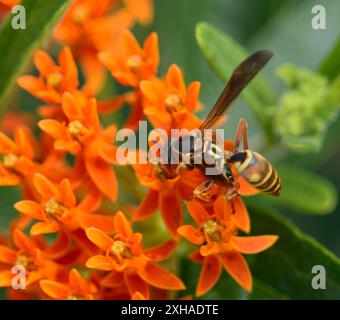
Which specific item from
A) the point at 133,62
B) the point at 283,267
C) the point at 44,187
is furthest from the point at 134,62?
the point at 283,267

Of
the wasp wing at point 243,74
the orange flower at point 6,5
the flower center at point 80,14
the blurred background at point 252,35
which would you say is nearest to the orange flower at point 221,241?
the wasp wing at point 243,74

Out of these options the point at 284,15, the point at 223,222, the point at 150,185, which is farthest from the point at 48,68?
the point at 284,15

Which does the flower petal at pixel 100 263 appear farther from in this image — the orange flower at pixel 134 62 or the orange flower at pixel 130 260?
the orange flower at pixel 134 62

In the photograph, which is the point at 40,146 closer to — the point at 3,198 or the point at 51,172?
the point at 51,172

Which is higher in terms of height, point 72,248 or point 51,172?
point 51,172

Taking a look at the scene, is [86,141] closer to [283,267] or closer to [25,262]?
[25,262]

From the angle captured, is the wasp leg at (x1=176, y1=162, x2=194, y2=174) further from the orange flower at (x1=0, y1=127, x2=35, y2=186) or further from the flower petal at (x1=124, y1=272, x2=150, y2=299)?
the orange flower at (x1=0, y1=127, x2=35, y2=186)
